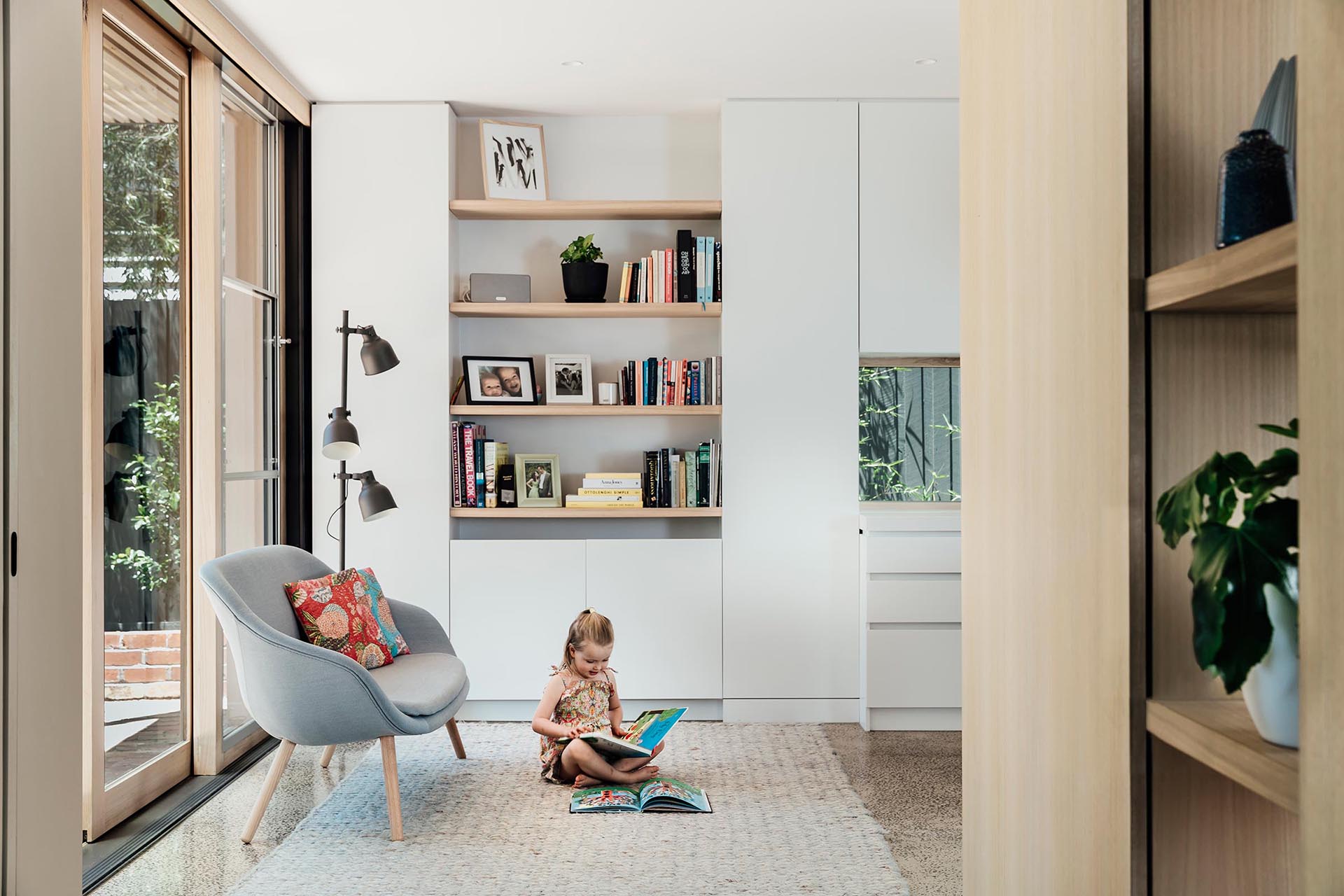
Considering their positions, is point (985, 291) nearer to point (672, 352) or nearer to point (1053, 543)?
point (1053, 543)

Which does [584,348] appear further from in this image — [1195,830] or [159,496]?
[1195,830]

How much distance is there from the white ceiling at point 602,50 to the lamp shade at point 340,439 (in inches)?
53.3

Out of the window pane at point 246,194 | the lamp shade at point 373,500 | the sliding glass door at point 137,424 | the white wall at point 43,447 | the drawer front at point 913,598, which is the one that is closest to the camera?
the white wall at point 43,447

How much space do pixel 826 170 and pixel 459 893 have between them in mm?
3147

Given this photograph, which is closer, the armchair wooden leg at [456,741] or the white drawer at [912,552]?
the armchair wooden leg at [456,741]

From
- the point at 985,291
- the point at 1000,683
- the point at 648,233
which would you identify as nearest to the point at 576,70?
the point at 648,233

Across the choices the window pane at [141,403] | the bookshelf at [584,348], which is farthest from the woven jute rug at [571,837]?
the bookshelf at [584,348]

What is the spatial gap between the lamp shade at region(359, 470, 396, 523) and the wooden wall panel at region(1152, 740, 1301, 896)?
345 centimetres

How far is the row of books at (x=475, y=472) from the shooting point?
14.7ft

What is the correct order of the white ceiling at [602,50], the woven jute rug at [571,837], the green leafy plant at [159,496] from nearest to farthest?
the woven jute rug at [571,837]
the green leafy plant at [159,496]
the white ceiling at [602,50]

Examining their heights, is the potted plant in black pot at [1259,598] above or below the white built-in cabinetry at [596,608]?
above

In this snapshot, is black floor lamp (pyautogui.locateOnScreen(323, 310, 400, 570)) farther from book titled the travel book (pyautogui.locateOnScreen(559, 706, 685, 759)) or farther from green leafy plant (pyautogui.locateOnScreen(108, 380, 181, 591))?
book titled the travel book (pyautogui.locateOnScreen(559, 706, 685, 759))

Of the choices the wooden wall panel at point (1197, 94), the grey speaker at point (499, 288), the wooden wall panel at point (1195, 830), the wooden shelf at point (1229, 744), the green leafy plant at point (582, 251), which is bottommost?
the wooden wall panel at point (1195, 830)

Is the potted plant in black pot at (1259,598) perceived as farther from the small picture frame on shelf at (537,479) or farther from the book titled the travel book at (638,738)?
the small picture frame on shelf at (537,479)
